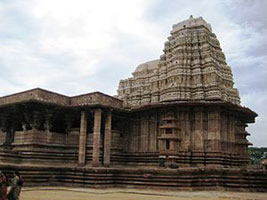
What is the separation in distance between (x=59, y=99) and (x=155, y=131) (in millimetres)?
7524

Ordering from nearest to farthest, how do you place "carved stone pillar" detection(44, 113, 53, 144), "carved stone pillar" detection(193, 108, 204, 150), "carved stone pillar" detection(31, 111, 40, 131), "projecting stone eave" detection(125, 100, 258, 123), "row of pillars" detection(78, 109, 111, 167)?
"row of pillars" detection(78, 109, 111, 167)
"projecting stone eave" detection(125, 100, 258, 123)
"carved stone pillar" detection(31, 111, 40, 131)
"carved stone pillar" detection(44, 113, 53, 144)
"carved stone pillar" detection(193, 108, 204, 150)

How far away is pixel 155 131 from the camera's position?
24391mm

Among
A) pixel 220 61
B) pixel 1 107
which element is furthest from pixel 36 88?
pixel 220 61

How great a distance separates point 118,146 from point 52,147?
526 cm

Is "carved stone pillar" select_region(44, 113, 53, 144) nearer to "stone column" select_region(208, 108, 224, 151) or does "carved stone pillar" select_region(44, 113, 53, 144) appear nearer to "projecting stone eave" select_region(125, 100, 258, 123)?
"projecting stone eave" select_region(125, 100, 258, 123)

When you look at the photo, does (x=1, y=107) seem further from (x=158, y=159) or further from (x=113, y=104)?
(x=158, y=159)

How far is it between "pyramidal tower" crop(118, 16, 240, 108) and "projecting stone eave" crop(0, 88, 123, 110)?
13.3 ft

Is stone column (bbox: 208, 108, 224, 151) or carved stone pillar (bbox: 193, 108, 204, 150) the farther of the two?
carved stone pillar (bbox: 193, 108, 204, 150)

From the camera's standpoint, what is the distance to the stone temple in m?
18.8

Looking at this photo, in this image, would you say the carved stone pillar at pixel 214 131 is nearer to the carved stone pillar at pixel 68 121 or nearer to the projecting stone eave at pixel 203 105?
the projecting stone eave at pixel 203 105

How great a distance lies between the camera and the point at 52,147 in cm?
2230

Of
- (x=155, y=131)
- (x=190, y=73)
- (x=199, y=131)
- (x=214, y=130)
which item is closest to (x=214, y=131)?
(x=214, y=130)

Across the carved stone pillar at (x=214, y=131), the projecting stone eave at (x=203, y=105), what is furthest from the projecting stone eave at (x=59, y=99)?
the carved stone pillar at (x=214, y=131)

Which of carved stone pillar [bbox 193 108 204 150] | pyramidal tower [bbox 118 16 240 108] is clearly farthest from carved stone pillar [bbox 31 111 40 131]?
carved stone pillar [bbox 193 108 204 150]
